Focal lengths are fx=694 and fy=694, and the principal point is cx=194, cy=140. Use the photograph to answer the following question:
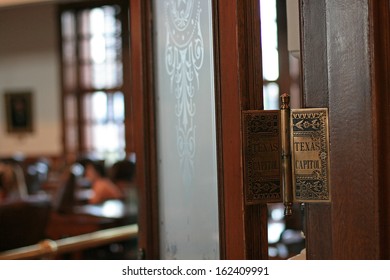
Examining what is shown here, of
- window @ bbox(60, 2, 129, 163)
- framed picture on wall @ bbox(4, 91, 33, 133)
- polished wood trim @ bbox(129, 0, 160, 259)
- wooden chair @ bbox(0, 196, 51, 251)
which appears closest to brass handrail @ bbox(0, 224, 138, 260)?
wooden chair @ bbox(0, 196, 51, 251)

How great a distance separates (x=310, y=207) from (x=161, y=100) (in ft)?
1.37

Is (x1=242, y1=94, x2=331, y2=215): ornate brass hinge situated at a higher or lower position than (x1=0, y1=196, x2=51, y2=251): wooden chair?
higher

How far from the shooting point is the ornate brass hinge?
0.94 m

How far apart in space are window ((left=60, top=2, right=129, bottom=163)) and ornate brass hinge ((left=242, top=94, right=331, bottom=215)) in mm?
9621

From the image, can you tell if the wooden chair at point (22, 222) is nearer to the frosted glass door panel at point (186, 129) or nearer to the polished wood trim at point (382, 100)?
the frosted glass door panel at point (186, 129)

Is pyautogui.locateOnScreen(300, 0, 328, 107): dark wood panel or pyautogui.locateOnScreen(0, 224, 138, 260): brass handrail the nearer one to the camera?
pyautogui.locateOnScreen(300, 0, 328, 107): dark wood panel

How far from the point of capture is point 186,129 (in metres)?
1.24

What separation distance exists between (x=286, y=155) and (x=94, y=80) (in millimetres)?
10275

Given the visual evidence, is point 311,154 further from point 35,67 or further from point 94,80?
point 35,67

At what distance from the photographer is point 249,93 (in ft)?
3.28

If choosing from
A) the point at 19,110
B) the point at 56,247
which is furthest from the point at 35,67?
the point at 56,247

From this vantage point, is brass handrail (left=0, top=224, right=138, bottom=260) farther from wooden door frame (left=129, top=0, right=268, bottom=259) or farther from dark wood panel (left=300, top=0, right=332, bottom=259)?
dark wood panel (left=300, top=0, right=332, bottom=259)

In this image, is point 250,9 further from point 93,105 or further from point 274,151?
point 93,105
